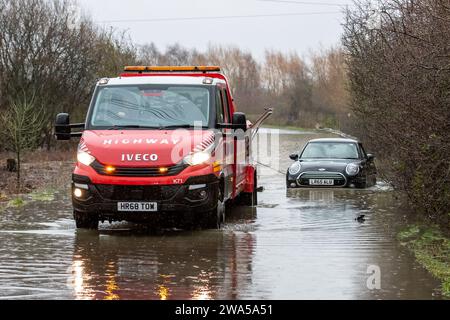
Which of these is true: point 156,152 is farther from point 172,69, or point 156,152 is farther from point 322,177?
point 322,177

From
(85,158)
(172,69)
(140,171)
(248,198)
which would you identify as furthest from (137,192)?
(248,198)

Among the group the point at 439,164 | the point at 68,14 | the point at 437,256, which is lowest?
the point at 437,256

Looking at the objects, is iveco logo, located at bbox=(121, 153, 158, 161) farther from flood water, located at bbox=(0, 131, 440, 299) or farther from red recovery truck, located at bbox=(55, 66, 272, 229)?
flood water, located at bbox=(0, 131, 440, 299)

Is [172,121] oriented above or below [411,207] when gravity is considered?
above

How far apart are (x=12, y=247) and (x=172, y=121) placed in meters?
3.13

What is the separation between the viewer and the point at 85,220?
12.7 metres

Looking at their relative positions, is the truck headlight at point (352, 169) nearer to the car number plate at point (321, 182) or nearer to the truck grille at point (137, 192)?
the car number plate at point (321, 182)

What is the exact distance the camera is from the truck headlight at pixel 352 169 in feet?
62.9

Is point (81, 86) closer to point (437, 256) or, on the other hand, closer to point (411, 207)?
point (411, 207)

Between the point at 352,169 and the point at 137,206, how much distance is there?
8319mm

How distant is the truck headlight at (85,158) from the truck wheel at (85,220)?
2.55ft

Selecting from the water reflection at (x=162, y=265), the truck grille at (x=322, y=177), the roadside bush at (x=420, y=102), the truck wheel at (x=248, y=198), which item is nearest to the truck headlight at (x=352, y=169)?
the truck grille at (x=322, y=177)

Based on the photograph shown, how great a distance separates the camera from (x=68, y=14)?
126 ft
